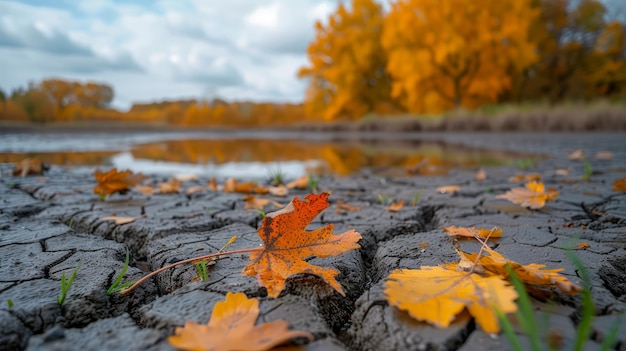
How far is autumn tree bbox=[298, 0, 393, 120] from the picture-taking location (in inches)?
801

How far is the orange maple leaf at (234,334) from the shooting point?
2.10 ft

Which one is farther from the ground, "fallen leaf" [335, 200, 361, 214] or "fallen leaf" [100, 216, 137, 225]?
"fallen leaf" [100, 216, 137, 225]

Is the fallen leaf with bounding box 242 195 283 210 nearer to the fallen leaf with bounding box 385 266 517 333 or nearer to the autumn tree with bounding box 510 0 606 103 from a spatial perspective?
the fallen leaf with bounding box 385 266 517 333

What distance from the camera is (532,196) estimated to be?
6.18ft

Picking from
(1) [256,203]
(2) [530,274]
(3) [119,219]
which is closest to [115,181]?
(3) [119,219]

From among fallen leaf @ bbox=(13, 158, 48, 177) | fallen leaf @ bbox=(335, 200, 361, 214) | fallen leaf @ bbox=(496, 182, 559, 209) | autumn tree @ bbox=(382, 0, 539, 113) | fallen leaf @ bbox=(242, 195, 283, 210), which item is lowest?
fallen leaf @ bbox=(335, 200, 361, 214)

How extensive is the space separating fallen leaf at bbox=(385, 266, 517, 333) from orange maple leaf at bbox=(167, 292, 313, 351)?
0.70 feet

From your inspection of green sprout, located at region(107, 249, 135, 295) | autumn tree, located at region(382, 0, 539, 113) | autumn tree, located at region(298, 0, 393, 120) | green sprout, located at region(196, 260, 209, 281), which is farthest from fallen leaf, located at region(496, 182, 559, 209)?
autumn tree, located at region(298, 0, 393, 120)

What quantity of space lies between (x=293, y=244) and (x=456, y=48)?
51.0 ft

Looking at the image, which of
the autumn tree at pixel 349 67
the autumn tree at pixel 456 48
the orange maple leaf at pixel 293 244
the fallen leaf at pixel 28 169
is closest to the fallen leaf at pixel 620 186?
the orange maple leaf at pixel 293 244

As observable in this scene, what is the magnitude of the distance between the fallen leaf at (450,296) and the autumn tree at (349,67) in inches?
781

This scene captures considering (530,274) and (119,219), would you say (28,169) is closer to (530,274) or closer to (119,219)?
(119,219)

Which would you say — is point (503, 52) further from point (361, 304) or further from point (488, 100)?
point (361, 304)

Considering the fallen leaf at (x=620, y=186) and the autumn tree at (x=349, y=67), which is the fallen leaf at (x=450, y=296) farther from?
the autumn tree at (x=349, y=67)
